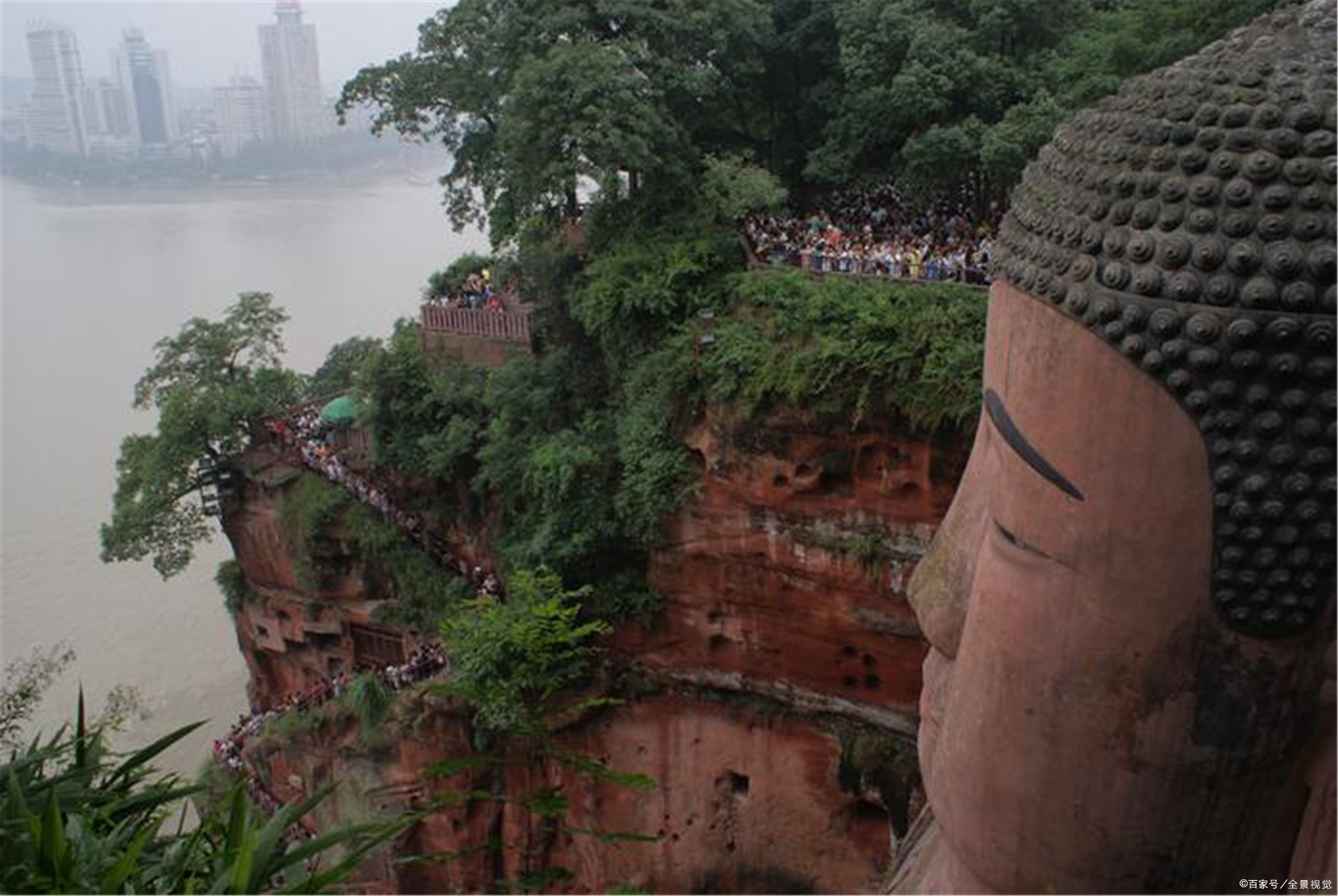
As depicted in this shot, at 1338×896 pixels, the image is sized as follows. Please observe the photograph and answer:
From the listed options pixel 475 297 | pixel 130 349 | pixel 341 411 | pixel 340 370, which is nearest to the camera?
pixel 341 411

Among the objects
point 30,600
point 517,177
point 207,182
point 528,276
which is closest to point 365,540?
point 528,276

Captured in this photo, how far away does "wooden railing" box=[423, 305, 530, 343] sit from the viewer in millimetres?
14398

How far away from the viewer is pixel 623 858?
472 inches

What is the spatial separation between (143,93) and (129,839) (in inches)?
3435

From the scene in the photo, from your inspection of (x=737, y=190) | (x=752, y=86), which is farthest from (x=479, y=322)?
(x=752, y=86)

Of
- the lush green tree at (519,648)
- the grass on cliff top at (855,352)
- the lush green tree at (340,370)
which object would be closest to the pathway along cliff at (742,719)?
the grass on cliff top at (855,352)

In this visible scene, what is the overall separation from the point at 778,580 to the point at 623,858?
3.47 metres

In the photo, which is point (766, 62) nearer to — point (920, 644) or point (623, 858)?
point (920, 644)

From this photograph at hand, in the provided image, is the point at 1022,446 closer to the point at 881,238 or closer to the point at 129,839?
the point at 129,839

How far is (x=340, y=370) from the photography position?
18141 mm

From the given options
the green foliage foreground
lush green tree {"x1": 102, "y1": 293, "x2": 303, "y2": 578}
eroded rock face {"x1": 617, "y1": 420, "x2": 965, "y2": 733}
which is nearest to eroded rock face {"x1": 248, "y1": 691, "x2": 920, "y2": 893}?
eroded rock face {"x1": 617, "y1": 420, "x2": 965, "y2": 733}

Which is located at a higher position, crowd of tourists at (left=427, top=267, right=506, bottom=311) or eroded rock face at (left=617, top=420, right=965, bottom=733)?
crowd of tourists at (left=427, top=267, right=506, bottom=311)

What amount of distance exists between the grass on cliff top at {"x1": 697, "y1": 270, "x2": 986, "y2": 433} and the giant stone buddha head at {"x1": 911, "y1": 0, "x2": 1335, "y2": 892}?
5626 millimetres

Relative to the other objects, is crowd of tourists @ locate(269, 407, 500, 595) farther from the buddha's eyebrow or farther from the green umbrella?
the buddha's eyebrow
